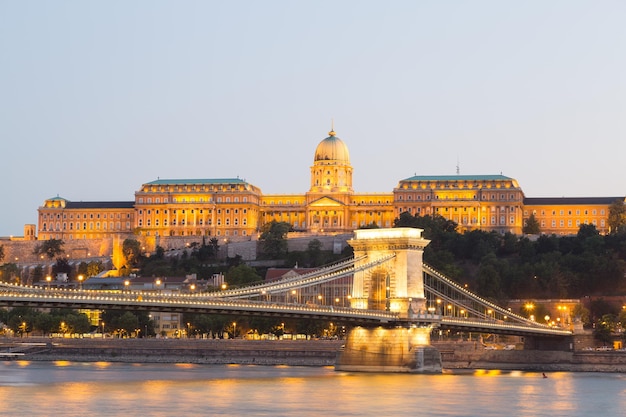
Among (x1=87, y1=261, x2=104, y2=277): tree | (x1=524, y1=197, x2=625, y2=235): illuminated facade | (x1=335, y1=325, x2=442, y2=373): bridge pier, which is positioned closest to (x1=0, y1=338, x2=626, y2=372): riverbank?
(x1=335, y1=325, x2=442, y2=373): bridge pier

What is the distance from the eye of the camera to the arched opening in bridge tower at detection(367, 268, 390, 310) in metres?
63.6

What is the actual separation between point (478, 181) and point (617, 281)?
47.8 m

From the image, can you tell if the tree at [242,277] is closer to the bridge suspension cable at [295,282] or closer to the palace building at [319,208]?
the palace building at [319,208]

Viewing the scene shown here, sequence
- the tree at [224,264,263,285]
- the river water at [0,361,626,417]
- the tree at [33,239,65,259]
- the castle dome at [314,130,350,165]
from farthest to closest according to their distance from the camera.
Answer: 1. the castle dome at [314,130,350,165]
2. the tree at [33,239,65,259]
3. the tree at [224,264,263,285]
4. the river water at [0,361,626,417]

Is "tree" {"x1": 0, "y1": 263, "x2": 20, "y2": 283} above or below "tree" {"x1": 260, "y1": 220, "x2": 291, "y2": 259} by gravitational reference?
below

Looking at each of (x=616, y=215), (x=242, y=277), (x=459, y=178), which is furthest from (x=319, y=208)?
(x=242, y=277)

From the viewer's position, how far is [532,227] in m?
145

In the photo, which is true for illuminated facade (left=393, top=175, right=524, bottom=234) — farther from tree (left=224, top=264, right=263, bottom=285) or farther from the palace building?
tree (left=224, top=264, right=263, bottom=285)

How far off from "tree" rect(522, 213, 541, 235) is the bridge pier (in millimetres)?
83263

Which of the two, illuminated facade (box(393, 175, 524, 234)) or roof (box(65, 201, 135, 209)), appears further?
roof (box(65, 201, 135, 209))

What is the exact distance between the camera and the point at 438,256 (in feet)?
359

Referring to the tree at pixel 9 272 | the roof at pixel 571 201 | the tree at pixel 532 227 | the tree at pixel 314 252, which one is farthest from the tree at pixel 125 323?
the roof at pixel 571 201

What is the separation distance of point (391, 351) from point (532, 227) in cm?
8619

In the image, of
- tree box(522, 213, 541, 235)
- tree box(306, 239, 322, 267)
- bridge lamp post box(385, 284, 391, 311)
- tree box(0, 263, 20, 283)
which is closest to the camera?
bridge lamp post box(385, 284, 391, 311)
